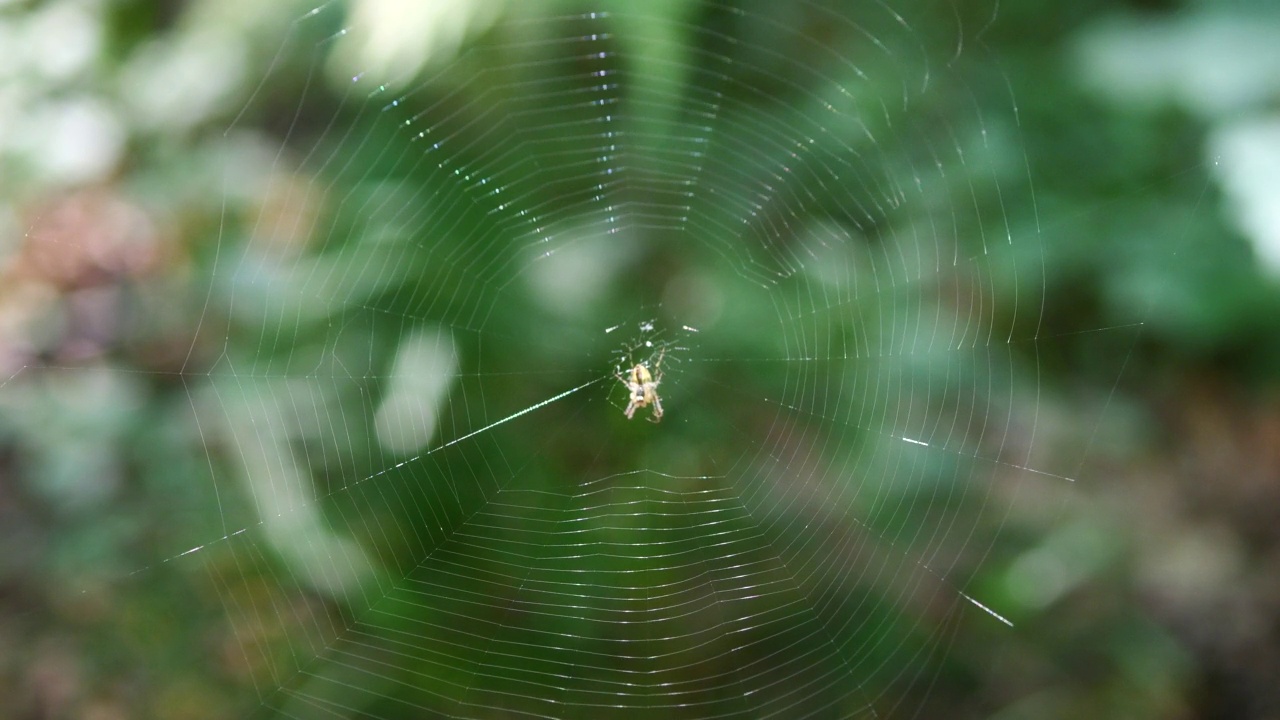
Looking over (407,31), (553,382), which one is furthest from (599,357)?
(407,31)

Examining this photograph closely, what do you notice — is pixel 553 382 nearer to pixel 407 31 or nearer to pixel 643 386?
pixel 643 386

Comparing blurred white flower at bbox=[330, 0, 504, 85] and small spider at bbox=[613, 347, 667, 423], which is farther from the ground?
blurred white flower at bbox=[330, 0, 504, 85]

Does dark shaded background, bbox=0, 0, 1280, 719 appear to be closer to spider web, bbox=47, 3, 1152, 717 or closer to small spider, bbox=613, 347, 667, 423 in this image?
spider web, bbox=47, 3, 1152, 717

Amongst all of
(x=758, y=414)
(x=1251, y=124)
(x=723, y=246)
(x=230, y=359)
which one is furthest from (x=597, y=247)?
(x=1251, y=124)

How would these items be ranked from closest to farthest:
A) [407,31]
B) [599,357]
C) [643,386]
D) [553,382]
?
[407,31]
[553,382]
[599,357]
[643,386]

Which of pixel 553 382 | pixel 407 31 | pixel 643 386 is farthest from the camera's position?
pixel 643 386

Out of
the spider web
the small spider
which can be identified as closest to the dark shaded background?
the spider web
